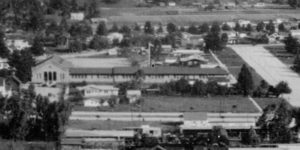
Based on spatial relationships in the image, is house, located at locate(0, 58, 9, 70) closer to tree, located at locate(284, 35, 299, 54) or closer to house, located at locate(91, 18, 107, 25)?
tree, located at locate(284, 35, 299, 54)

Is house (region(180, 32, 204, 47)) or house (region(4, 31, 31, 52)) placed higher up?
house (region(4, 31, 31, 52))

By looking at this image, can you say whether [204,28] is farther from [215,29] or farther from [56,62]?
[56,62]

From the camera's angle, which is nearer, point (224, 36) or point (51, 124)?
point (51, 124)

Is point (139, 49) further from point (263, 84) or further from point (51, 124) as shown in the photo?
point (51, 124)

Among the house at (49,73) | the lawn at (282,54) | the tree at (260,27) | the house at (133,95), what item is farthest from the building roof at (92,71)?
the tree at (260,27)

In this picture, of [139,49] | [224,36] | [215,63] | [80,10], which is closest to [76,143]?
[215,63]

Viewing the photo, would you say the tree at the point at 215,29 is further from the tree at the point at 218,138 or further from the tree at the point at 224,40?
the tree at the point at 218,138

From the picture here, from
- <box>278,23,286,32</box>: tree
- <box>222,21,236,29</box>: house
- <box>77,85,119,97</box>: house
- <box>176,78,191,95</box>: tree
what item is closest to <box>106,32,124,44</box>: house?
<box>222,21,236,29</box>: house
